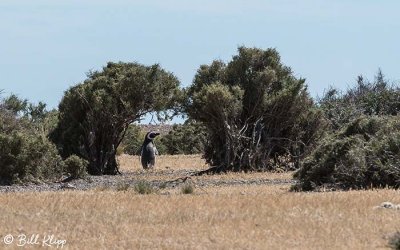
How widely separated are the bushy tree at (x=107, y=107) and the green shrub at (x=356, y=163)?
10.6 meters

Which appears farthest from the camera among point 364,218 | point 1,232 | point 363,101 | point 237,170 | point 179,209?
point 363,101

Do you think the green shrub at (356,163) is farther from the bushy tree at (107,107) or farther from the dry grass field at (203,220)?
the bushy tree at (107,107)

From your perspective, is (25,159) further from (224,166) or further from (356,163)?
(356,163)

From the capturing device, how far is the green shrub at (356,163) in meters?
21.5

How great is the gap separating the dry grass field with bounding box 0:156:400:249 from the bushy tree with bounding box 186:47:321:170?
1313cm

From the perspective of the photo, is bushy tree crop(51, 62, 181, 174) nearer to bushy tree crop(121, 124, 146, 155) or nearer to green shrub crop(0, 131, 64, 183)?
green shrub crop(0, 131, 64, 183)

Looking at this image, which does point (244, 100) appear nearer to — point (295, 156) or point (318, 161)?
point (295, 156)

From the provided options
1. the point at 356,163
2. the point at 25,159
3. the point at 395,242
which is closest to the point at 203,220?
the point at 395,242

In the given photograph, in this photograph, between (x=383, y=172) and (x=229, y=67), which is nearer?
(x=383, y=172)

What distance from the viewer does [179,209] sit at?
16.1 meters

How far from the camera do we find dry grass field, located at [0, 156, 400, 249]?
41.8ft

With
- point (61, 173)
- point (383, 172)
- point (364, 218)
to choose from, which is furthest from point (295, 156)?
point (364, 218)

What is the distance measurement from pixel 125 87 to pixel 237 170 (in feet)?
16.8

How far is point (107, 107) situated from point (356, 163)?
12.8m
